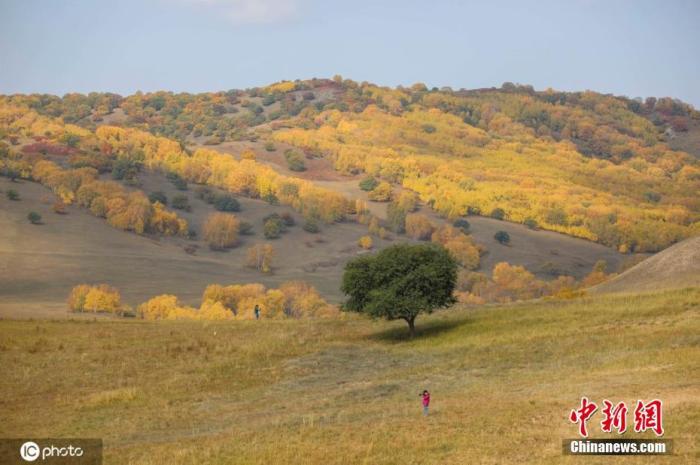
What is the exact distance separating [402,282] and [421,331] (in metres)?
6.03

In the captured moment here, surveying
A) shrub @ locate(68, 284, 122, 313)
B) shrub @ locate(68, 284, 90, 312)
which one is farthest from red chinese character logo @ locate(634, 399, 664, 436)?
shrub @ locate(68, 284, 90, 312)

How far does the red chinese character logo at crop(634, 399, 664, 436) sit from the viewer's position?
28.0 m

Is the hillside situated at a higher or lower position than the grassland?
higher

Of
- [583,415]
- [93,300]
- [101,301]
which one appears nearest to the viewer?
[583,415]

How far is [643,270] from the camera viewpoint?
88750mm

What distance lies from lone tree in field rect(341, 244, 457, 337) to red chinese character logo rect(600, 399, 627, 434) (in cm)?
3651

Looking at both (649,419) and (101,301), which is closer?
(649,419)

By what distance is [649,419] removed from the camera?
2880 cm

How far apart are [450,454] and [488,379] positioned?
18.1 meters

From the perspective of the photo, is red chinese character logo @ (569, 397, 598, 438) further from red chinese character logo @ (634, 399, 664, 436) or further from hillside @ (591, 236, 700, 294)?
hillside @ (591, 236, 700, 294)

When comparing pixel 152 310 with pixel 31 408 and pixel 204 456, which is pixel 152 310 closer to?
pixel 31 408

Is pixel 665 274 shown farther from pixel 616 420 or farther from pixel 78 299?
pixel 78 299

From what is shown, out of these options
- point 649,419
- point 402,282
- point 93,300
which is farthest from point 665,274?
point 93,300

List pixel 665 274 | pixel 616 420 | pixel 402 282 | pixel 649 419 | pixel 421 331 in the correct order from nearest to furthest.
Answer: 1. pixel 649 419
2. pixel 616 420
3. pixel 402 282
4. pixel 421 331
5. pixel 665 274
